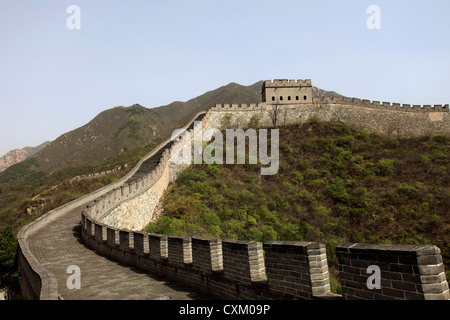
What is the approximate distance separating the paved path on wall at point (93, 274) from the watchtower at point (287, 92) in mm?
29061

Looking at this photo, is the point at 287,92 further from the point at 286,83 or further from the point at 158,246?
the point at 158,246

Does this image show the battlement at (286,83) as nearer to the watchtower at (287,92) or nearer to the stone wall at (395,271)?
the watchtower at (287,92)

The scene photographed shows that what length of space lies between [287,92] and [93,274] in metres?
34.4

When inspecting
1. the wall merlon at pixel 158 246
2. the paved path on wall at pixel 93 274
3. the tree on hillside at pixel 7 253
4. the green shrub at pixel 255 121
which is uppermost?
the green shrub at pixel 255 121

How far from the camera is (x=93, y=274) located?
9.38 meters

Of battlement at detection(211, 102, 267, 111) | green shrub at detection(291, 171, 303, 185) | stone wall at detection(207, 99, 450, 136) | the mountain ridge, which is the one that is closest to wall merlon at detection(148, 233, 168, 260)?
green shrub at detection(291, 171, 303, 185)

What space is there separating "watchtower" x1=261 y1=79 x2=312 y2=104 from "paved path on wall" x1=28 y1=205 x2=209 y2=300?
29061 mm

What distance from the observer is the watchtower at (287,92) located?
3994 cm

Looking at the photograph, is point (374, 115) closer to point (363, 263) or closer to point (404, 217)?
point (404, 217)

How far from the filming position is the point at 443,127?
40.2 m

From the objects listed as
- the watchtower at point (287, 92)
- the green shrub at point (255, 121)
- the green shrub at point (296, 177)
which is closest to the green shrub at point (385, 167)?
the green shrub at point (296, 177)
